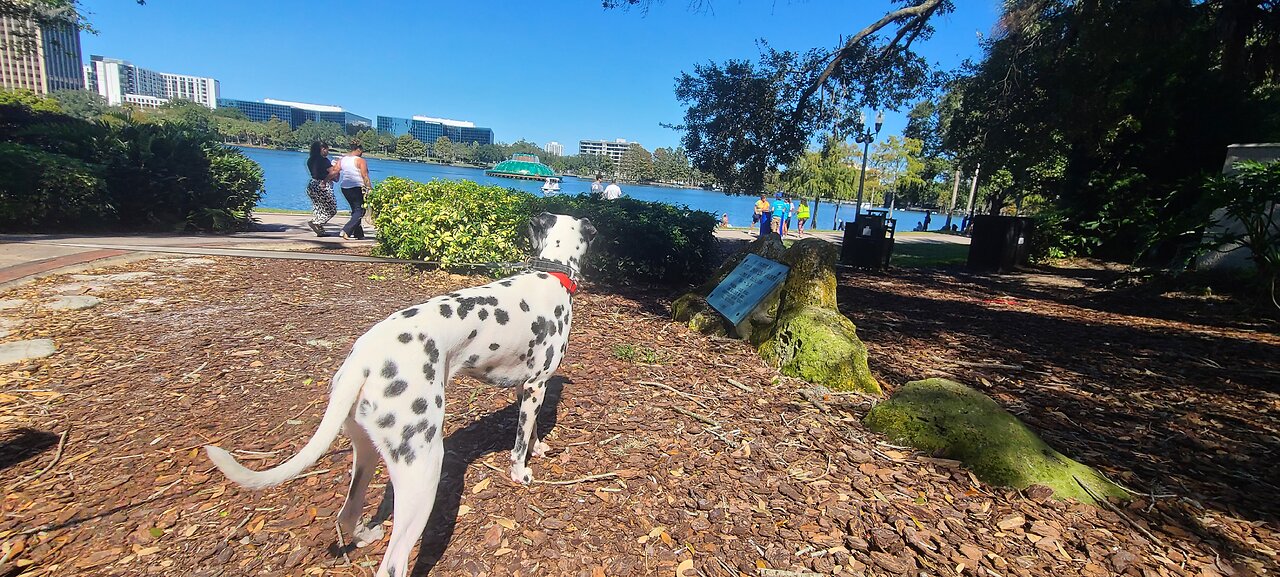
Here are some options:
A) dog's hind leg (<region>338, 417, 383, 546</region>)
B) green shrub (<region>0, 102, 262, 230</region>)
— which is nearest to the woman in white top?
green shrub (<region>0, 102, 262, 230</region>)

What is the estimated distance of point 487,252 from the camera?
8.02 meters

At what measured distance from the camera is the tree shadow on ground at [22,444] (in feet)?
9.95

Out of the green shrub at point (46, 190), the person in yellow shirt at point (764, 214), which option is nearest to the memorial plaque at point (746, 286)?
the green shrub at point (46, 190)

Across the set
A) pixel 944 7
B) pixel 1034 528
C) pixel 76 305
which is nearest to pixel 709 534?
pixel 1034 528

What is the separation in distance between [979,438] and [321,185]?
11916 mm

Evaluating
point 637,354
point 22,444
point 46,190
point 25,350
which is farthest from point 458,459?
point 46,190

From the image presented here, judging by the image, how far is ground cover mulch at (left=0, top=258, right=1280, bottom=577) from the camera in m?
2.58

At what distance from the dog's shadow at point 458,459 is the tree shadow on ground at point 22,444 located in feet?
6.92

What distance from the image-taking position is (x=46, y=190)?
9188mm

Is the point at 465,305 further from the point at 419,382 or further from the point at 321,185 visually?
the point at 321,185

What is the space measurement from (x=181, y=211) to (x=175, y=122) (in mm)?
2494

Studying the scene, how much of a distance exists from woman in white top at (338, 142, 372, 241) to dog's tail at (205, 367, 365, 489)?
9.26m

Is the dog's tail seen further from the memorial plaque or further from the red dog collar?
the memorial plaque

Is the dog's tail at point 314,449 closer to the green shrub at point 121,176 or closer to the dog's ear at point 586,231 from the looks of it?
the dog's ear at point 586,231
